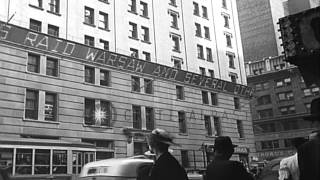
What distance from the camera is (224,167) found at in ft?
14.0

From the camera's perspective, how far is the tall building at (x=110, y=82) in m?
25.9

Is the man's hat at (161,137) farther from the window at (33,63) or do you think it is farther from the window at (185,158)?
the window at (185,158)

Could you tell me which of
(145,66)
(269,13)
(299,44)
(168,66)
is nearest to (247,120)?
(168,66)

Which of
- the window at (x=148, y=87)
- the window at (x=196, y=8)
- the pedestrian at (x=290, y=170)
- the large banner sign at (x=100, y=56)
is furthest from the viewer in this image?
the window at (x=196, y=8)

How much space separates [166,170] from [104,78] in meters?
29.3

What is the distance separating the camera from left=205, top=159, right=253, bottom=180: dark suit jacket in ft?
13.8

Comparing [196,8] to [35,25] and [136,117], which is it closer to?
[136,117]

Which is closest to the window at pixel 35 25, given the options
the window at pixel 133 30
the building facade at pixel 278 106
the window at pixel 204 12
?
the window at pixel 133 30

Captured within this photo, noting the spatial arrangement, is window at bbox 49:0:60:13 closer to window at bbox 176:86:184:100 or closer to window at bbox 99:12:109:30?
window at bbox 99:12:109:30

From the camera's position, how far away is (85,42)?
3225cm

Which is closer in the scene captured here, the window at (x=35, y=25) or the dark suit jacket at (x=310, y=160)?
the dark suit jacket at (x=310, y=160)

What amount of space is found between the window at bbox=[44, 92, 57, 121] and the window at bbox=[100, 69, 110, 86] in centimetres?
509

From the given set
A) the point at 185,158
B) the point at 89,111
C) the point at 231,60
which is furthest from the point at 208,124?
the point at 89,111

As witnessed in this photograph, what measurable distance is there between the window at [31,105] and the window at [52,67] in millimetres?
2182
